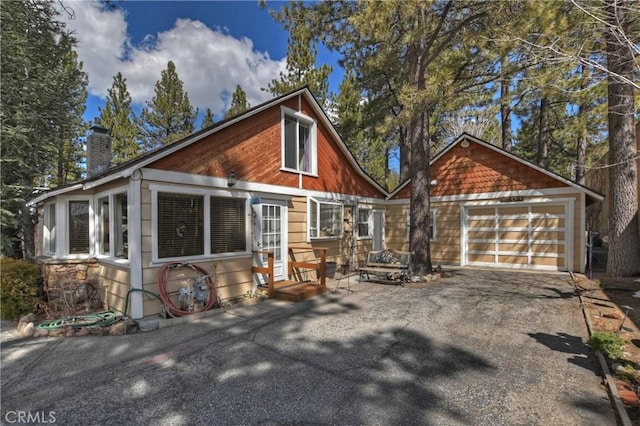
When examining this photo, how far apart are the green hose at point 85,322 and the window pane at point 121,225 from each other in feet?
4.01

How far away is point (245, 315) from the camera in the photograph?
6.02 metres

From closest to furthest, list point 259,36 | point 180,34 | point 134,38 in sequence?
point 134,38 → point 180,34 → point 259,36

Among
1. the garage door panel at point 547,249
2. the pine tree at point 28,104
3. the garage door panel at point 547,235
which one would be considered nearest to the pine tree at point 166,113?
the pine tree at point 28,104

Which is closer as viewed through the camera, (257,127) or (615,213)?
(257,127)

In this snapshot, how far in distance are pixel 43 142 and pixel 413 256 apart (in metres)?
11.4

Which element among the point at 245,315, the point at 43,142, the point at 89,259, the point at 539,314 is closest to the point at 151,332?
the point at 245,315

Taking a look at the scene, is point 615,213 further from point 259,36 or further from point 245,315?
point 259,36

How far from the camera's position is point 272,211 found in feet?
26.8

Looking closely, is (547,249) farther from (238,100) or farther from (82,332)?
(238,100)

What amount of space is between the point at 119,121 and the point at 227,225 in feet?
47.8

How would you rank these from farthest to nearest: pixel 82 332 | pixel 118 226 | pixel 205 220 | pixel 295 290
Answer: pixel 295 290
pixel 205 220
pixel 118 226
pixel 82 332

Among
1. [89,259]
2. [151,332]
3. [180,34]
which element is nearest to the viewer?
[151,332]

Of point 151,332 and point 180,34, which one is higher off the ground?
point 180,34

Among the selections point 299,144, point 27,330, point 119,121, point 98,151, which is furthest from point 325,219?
point 119,121
